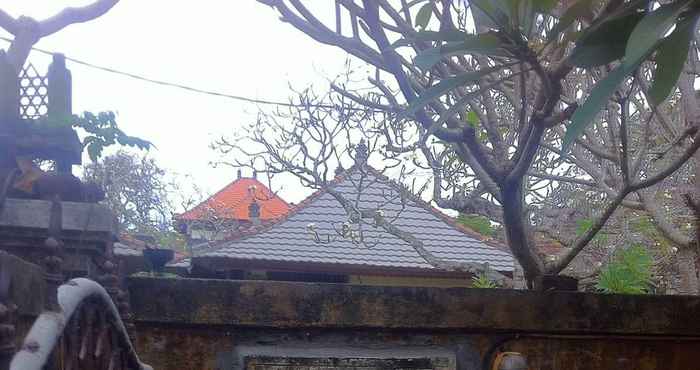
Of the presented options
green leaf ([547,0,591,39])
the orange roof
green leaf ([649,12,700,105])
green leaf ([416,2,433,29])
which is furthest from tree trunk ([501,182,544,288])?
the orange roof

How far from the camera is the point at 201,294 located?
342cm

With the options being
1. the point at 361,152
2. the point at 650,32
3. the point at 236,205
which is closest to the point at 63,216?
the point at 650,32

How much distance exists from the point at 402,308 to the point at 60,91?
1.74m

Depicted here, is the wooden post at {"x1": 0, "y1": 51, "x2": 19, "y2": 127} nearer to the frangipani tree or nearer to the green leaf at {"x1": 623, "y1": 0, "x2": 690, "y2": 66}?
the frangipani tree

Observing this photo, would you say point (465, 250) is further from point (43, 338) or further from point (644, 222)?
point (43, 338)

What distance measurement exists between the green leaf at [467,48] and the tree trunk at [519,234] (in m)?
1.27

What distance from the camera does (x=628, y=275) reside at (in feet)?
13.2

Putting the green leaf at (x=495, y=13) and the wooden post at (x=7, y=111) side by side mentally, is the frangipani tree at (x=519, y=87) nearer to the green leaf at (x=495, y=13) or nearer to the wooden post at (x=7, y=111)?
the green leaf at (x=495, y=13)

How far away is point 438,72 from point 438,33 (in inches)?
63.6

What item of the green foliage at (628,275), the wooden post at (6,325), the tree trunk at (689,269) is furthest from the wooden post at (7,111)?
the tree trunk at (689,269)

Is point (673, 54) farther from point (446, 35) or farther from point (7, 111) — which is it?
point (7, 111)

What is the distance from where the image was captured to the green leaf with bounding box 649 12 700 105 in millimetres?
1910

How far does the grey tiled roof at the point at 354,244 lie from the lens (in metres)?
9.01

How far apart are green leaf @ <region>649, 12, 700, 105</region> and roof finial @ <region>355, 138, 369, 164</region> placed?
12.0ft
